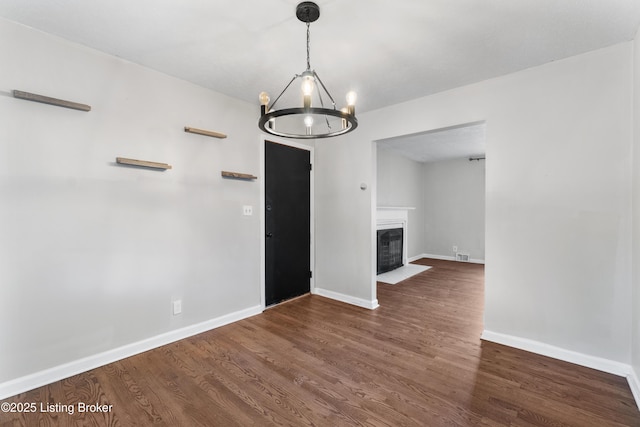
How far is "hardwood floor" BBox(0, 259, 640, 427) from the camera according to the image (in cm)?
167

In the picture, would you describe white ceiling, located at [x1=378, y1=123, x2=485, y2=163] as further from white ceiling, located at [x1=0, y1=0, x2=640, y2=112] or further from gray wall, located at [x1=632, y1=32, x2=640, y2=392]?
gray wall, located at [x1=632, y1=32, x2=640, y2=392]

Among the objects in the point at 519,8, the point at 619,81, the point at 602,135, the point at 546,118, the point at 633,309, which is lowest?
the point at 633,309

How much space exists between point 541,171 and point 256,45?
260cm

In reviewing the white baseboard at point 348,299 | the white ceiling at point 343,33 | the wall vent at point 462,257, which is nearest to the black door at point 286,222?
the white baseboard at point 348,299

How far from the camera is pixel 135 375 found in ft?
6.90

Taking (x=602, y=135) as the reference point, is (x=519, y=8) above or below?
above

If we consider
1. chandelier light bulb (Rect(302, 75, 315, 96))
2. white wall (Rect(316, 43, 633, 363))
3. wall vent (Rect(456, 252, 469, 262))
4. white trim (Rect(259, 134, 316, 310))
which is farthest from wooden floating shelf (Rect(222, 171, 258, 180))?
wall vent (Rect(456, 252, 469, 262))

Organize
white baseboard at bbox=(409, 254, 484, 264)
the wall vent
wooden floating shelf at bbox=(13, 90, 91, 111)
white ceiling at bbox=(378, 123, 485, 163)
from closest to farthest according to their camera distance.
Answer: wooden floating shelf at bbox=(13, 90, 91, 111) < white ceiling at bbox=(378, 123, 485, 163) < white baseboard at bbox=(409, 254, 484, 264) < the wall vent

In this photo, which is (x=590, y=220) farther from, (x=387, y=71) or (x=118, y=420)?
(x=118, y=420)

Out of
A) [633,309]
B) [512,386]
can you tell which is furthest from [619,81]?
[512,386]

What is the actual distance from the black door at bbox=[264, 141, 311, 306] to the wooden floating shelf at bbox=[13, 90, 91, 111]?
68.5 inches

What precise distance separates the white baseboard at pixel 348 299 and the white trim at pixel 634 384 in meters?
2.16

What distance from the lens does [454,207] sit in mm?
6750

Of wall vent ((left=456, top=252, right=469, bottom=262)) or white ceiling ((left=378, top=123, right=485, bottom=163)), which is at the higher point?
white ceiling ((left=378, top=123, right=485, bottom=163))
